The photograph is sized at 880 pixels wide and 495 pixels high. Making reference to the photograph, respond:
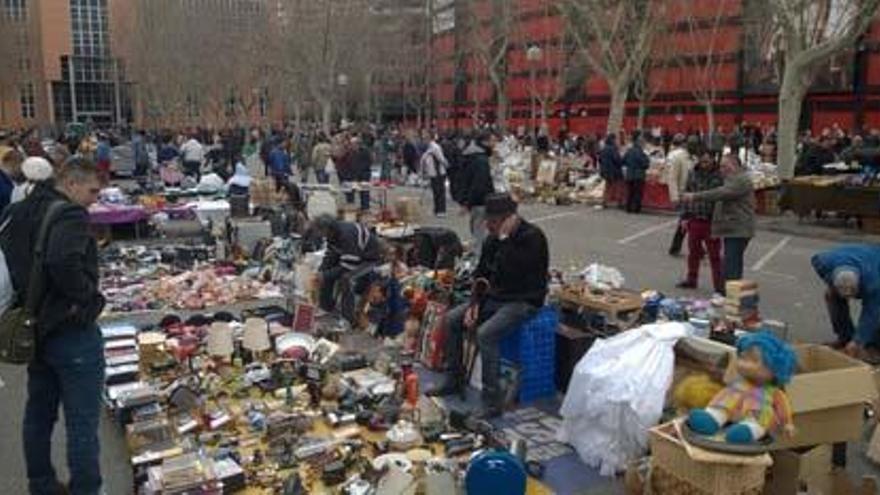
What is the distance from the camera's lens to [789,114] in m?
19.5

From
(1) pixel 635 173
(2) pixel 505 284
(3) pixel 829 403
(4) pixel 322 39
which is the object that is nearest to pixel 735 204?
(2) pixel 505 284

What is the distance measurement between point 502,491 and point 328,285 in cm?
581

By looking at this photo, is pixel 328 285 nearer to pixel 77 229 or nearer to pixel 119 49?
pixel 77 229

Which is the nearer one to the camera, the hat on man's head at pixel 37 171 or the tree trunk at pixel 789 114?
the hat on man's head at pixel 37 171

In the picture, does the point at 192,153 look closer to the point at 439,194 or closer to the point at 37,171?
the point at 439,194

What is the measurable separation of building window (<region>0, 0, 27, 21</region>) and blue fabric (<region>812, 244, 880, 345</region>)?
85889mm

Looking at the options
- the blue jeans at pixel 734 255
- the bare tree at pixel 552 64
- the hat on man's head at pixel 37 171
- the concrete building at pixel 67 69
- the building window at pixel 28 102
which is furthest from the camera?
the building window at pixel 28 102

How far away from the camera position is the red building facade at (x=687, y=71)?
4025 cm

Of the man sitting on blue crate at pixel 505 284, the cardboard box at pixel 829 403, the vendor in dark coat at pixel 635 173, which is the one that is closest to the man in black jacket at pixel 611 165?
the vendor in dark coat at pixel 635 173

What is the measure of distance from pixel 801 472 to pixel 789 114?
53.3 feet

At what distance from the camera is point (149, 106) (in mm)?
63500

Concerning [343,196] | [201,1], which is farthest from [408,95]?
[343,196]

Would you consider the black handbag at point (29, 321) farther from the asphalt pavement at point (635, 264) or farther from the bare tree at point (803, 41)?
the bare tree at point (803, 41)

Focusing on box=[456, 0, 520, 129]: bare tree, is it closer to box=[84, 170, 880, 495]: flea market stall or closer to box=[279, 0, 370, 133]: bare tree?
box=[279, 0, 370, 133]: bare tree
